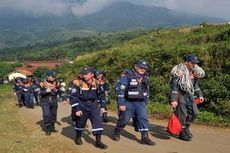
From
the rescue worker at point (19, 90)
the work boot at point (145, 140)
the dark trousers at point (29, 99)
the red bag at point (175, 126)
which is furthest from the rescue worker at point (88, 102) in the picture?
the rescue worker at point (19, 90)

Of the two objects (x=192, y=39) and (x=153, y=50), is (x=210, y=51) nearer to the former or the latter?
(x=153, y=50)

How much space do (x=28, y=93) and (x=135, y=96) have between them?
1522cm

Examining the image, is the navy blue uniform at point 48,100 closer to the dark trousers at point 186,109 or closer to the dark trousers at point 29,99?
the dark trousers at point 186,109

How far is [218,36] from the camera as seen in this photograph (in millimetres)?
24141

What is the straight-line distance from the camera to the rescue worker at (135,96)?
39.4 feet

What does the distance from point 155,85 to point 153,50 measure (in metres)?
2.12

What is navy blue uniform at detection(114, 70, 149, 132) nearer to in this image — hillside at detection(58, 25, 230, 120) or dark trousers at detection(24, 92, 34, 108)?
hillside at detection(58, 25, 230, 120)

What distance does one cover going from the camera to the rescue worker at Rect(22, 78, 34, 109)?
2619cm

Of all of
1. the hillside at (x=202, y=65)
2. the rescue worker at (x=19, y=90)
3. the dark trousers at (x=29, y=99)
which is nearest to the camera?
the hillside at (x=202, y=65)

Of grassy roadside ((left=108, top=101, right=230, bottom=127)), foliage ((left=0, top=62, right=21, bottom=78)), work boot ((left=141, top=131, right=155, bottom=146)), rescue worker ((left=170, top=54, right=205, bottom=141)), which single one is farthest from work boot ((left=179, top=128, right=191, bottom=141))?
foliage ((left=0, top=62, right=21, bottom=78))

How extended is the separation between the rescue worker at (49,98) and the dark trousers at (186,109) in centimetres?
434

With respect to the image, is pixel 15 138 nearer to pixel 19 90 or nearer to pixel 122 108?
pixel 122 108

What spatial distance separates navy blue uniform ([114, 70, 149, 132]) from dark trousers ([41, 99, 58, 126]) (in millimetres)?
3176

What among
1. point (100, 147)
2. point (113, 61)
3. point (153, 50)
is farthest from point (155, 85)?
point (100, 147)
